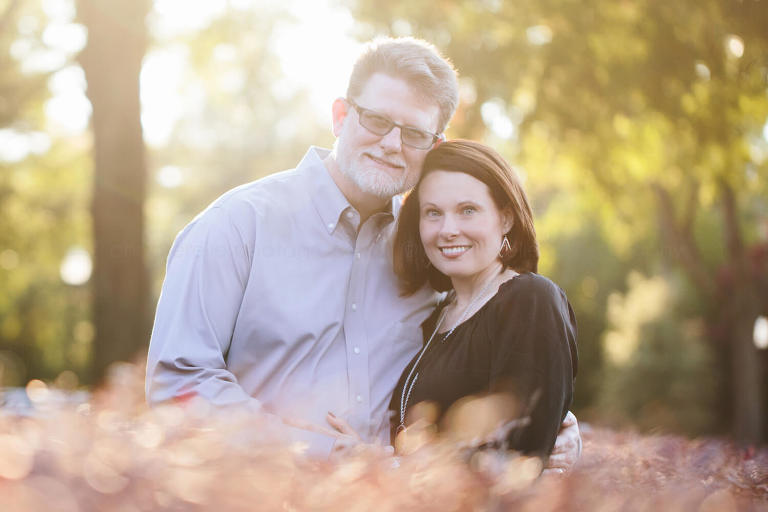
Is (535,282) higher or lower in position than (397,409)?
higher

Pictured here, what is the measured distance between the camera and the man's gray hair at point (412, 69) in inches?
139

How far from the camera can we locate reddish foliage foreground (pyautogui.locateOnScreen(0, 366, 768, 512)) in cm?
140

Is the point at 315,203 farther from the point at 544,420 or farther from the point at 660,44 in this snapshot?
the point at 660,44

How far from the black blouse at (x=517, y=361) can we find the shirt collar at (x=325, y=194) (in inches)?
29.3

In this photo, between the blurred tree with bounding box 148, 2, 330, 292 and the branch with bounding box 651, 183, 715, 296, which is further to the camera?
the branch with bounding box 651, 183, 715, 296

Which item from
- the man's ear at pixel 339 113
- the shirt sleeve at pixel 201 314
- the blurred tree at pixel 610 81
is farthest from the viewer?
the blurred tree at pixel 610 81

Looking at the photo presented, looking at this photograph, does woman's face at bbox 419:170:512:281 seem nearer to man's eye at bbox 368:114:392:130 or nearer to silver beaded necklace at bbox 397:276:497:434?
silver beaded necklace at bbox 397:276:497:434

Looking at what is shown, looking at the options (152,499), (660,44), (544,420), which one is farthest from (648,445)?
(660,44)

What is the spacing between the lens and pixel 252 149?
34188mm

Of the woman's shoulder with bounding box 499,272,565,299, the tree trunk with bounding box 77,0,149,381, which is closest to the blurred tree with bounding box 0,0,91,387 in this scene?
the tree trunk with bounding box 77,0,149,381

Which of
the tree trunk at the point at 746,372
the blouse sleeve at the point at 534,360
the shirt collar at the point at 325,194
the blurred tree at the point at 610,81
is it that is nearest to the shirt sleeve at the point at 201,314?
the shirt collar at the point at 325,194

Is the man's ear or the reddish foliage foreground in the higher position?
the man's ear

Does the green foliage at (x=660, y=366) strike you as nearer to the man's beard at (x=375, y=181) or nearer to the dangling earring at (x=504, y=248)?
the dangling earring at (x=504, y=248)

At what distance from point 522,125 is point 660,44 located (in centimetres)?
199
